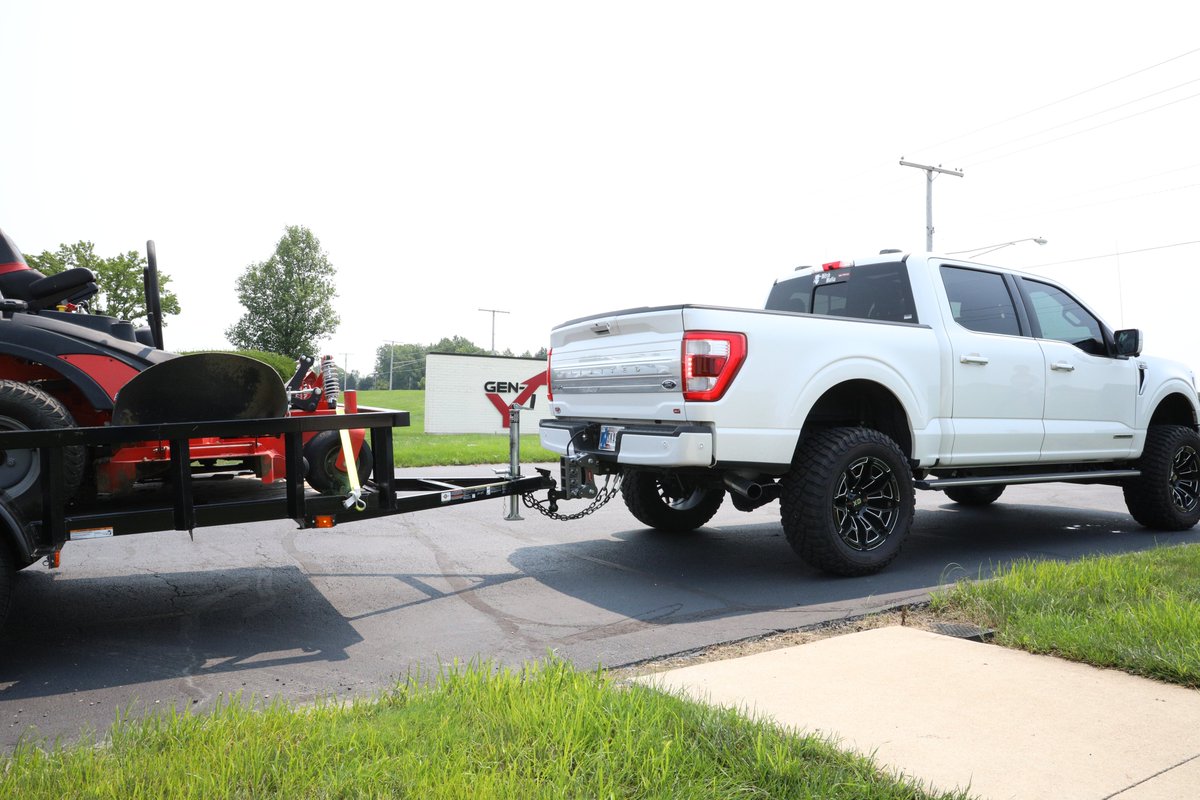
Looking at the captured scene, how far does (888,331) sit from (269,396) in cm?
395

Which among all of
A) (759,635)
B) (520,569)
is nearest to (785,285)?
(520,569)

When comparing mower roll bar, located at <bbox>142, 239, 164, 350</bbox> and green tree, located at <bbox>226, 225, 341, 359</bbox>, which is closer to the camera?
mower roll bar, located at <bbox>142, 239, 164, 350</bbox>

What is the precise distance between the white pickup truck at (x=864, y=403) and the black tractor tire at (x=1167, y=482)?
2 cm

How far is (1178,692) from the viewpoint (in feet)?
11.1

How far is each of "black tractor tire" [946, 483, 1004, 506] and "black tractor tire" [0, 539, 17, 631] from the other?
331 inches

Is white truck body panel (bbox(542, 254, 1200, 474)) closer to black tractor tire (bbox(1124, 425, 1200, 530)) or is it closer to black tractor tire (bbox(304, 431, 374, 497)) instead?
black tractor tire (bbox(1124, 425, 1200, 530))

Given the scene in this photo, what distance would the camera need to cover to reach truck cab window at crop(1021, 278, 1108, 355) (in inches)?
280

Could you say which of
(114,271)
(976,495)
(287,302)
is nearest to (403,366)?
(287,302)

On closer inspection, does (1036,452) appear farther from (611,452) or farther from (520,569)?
(520,569)

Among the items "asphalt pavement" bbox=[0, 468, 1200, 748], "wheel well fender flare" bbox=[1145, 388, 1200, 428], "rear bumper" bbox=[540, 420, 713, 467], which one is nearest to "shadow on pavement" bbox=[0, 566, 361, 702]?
"asphalt pavement" bbox=[0, 468, 1200, 748]

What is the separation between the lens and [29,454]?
13.0 feet

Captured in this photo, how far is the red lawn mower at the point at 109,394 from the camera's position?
4062 mm

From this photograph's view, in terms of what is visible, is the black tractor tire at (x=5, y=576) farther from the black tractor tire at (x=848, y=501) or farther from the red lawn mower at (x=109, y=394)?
the black tractor tire at (x=848, y=501)

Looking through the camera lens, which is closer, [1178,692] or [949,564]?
[1178,692]
